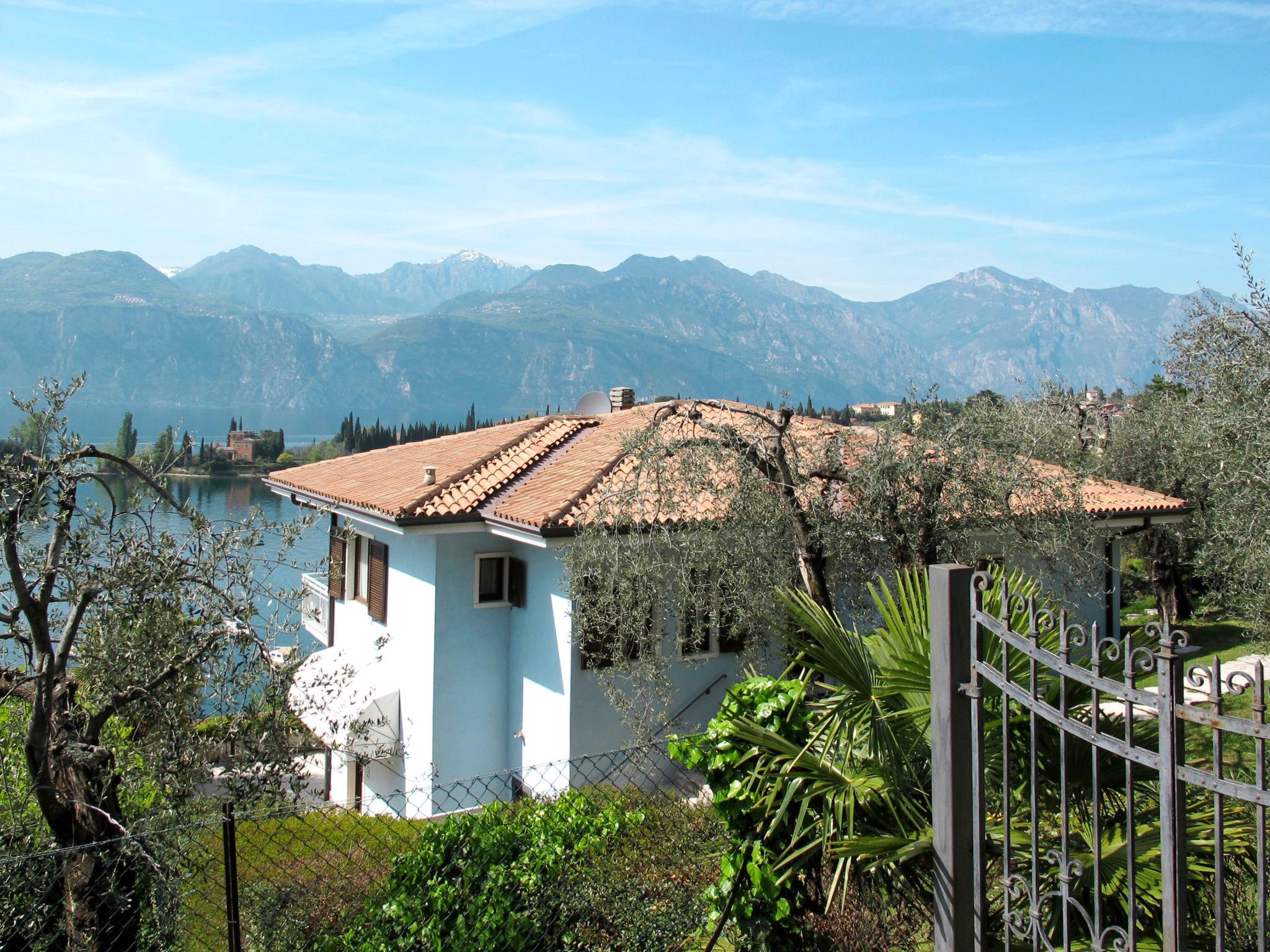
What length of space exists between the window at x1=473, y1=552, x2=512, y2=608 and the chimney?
26.6 ft

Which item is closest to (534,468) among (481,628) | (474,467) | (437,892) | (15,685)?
(474,467)

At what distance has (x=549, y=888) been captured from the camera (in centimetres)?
523

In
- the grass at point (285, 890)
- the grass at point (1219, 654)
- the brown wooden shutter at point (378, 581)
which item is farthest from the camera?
the brown wooden shutter at point (378, 581)

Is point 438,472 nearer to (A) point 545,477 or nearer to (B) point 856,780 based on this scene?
(A) point 545,477

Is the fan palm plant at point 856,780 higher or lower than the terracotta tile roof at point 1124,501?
lower

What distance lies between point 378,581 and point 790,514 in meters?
8.76

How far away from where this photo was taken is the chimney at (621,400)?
877 inches

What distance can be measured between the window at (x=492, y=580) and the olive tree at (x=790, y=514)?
3816 mm

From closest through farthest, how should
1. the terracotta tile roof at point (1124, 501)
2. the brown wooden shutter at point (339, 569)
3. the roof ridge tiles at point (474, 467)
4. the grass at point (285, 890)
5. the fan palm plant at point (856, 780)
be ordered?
1. the fan palm plant at point (856, 780)
2. the grass at point (285, 890)
3. the roof ridge tiles at point (474, 467)
4. the brown wooden shutter at point (339, 569)
5. the terracotta tile roof at point (1124, 501)

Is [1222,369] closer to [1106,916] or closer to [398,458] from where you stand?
[1106,916]

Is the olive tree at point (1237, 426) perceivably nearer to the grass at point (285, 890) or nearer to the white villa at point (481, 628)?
the white villa at point (481, 628)

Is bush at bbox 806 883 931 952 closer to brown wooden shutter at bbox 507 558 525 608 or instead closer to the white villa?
the white villa

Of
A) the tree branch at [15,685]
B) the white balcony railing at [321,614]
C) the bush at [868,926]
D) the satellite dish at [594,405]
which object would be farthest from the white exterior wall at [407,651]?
the bush at [868,926]

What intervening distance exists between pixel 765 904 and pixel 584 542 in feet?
19.1
